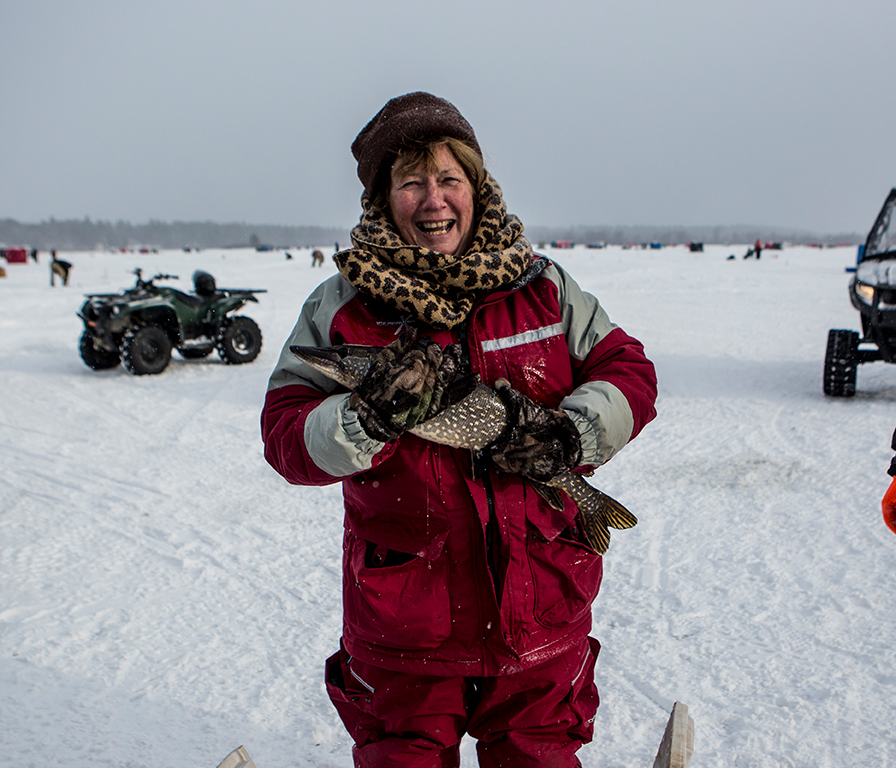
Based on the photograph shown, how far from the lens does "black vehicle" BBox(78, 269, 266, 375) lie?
8898 mm

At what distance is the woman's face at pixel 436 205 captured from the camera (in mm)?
1752

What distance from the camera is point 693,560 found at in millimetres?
3645

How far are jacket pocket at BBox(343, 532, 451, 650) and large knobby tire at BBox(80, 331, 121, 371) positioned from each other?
28.6 feet

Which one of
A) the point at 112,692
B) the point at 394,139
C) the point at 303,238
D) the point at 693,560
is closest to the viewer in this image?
the point at 394,139

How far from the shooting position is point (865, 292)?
6.72m

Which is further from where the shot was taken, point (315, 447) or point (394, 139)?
point (394, 139)

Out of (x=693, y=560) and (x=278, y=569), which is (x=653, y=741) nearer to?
(x=693, y=560)

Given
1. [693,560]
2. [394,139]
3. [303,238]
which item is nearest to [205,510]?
[693,560]

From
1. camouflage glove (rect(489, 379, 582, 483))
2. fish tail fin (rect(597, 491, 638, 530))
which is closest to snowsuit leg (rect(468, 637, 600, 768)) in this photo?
fish tail fin (rect(597, 491, 638, 530))

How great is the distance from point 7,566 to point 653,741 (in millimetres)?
3559

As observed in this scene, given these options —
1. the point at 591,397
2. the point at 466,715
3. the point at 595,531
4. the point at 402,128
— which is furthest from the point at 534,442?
the point at 402,128

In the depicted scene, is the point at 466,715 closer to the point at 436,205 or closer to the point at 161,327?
the point at 436,205

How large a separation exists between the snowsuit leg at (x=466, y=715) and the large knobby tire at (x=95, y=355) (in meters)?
8.69

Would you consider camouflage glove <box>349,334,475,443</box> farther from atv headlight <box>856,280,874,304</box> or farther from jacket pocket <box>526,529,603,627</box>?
atv headlight <box>856,280,874,304</box>
